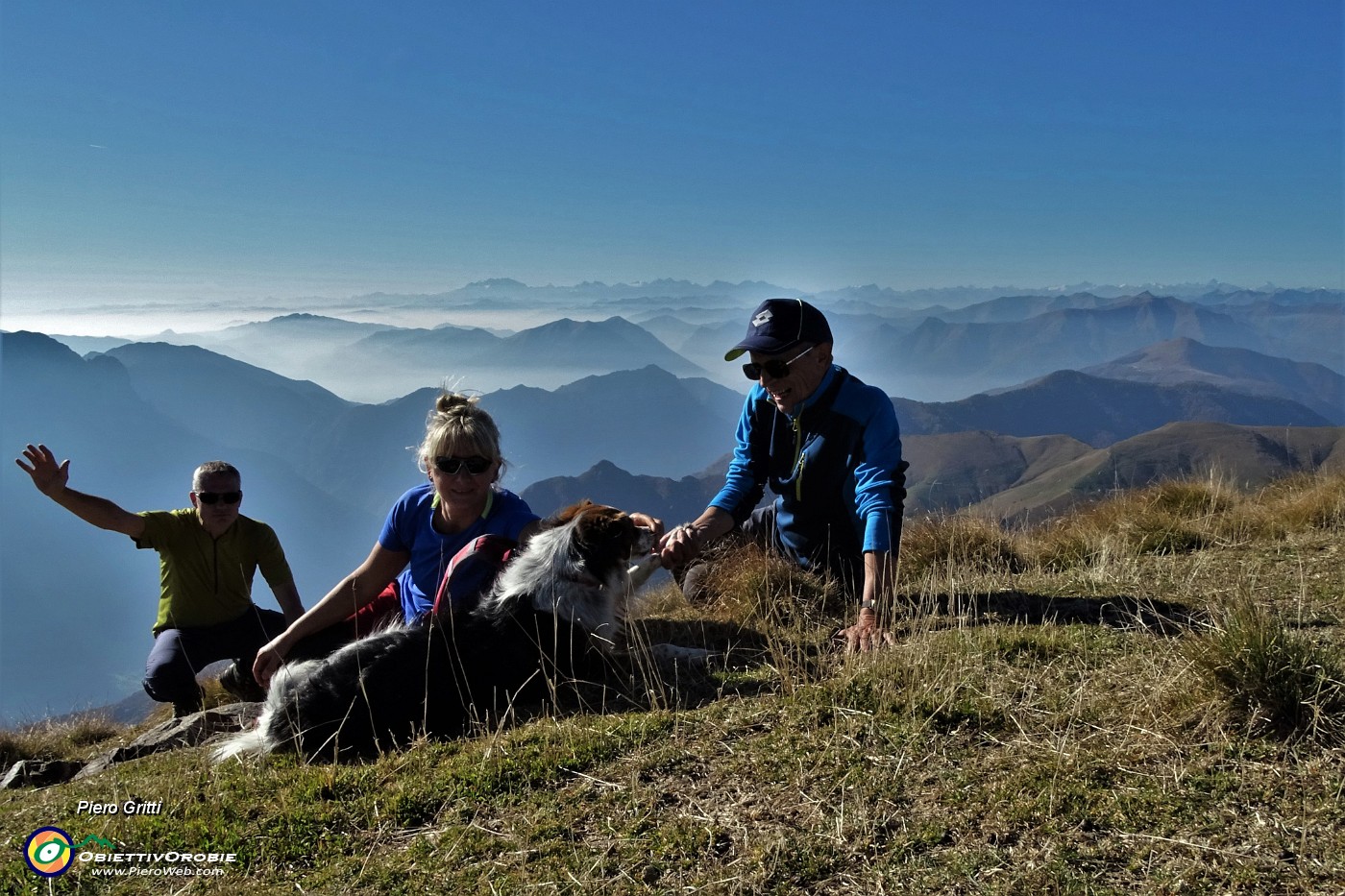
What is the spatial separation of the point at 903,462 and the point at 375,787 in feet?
12.4

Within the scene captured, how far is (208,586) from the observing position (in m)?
7.29

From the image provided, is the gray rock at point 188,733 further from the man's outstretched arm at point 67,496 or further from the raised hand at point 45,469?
the raised hand at point 45,469

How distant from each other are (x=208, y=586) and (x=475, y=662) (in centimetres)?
360

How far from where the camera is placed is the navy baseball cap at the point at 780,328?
5.99 meters

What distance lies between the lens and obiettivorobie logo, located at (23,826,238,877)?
11.8 ft

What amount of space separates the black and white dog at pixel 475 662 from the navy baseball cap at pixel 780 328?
1.56 metres

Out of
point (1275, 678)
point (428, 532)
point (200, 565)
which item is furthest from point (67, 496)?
point (1275, 678)

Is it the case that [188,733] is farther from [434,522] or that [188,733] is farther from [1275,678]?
[1275,678]

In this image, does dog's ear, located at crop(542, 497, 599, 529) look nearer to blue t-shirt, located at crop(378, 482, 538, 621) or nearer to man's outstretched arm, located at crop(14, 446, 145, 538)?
blue t-shirt, located at crop(378, 482, 538, 621)

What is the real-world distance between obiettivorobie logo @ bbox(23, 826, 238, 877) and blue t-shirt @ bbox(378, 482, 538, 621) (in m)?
2.20

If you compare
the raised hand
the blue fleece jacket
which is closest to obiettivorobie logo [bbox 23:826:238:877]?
the raised hand

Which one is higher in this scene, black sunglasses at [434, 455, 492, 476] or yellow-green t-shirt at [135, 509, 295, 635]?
black sunglasses at [434, 455, 492, 476]

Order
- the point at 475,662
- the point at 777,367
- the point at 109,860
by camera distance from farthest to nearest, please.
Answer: the point at 777,367 → the point at 475,662 → the point at 109,860

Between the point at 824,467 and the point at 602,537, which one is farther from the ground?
the point at 824,467
